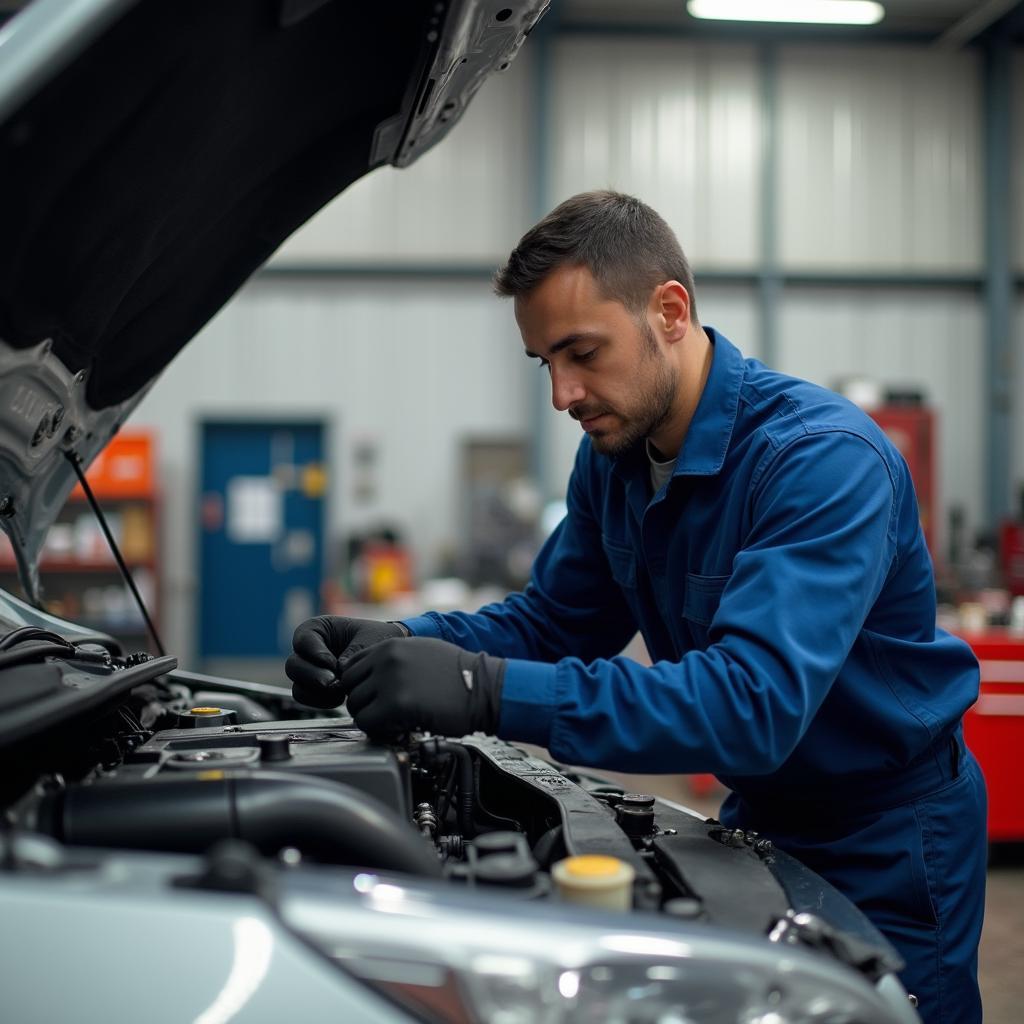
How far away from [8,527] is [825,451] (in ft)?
4.28

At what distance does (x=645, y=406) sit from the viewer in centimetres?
149

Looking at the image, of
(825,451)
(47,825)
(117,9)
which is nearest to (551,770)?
(825,451)

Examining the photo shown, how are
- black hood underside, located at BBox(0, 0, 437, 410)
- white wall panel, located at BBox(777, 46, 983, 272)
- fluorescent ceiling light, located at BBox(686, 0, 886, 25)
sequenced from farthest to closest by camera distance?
white wall panel, located at BBox(777, 46, 983, 272)
fluorescent ceiling light, located at BBox(686, 0, 886, 25)
black hood underside, located at BBox(0, 0, 437, 410)

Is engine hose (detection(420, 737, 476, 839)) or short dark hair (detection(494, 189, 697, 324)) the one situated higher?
short dark hair (detection(494, 189, 697, 324))

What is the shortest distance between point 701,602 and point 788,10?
5631 millimetres

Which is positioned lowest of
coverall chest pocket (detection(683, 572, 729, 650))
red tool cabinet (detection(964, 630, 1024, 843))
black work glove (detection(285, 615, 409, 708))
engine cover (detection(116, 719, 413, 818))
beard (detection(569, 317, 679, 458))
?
red tool cabinet (detection(964, 630, 1024, 843))

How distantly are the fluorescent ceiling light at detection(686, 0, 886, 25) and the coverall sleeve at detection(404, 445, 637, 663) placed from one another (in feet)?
16.7

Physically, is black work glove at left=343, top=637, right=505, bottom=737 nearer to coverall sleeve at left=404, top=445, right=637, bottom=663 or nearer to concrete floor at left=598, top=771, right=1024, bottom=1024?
coverall sleeve at left=404, top=445, right=637, bottom=663

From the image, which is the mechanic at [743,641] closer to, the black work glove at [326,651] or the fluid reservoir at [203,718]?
the black work glove at [326,651]

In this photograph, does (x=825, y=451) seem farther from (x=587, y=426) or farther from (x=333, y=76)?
(x=333, y=76)

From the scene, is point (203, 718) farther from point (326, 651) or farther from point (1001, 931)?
point (1001, 931)

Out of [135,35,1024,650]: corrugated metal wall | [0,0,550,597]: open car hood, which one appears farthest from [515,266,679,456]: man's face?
[135,35,1024,650]: corrugated metal wall

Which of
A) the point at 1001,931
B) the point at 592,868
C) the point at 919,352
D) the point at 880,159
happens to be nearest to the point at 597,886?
the point at 592,868

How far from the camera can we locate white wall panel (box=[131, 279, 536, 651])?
759 centimetres
